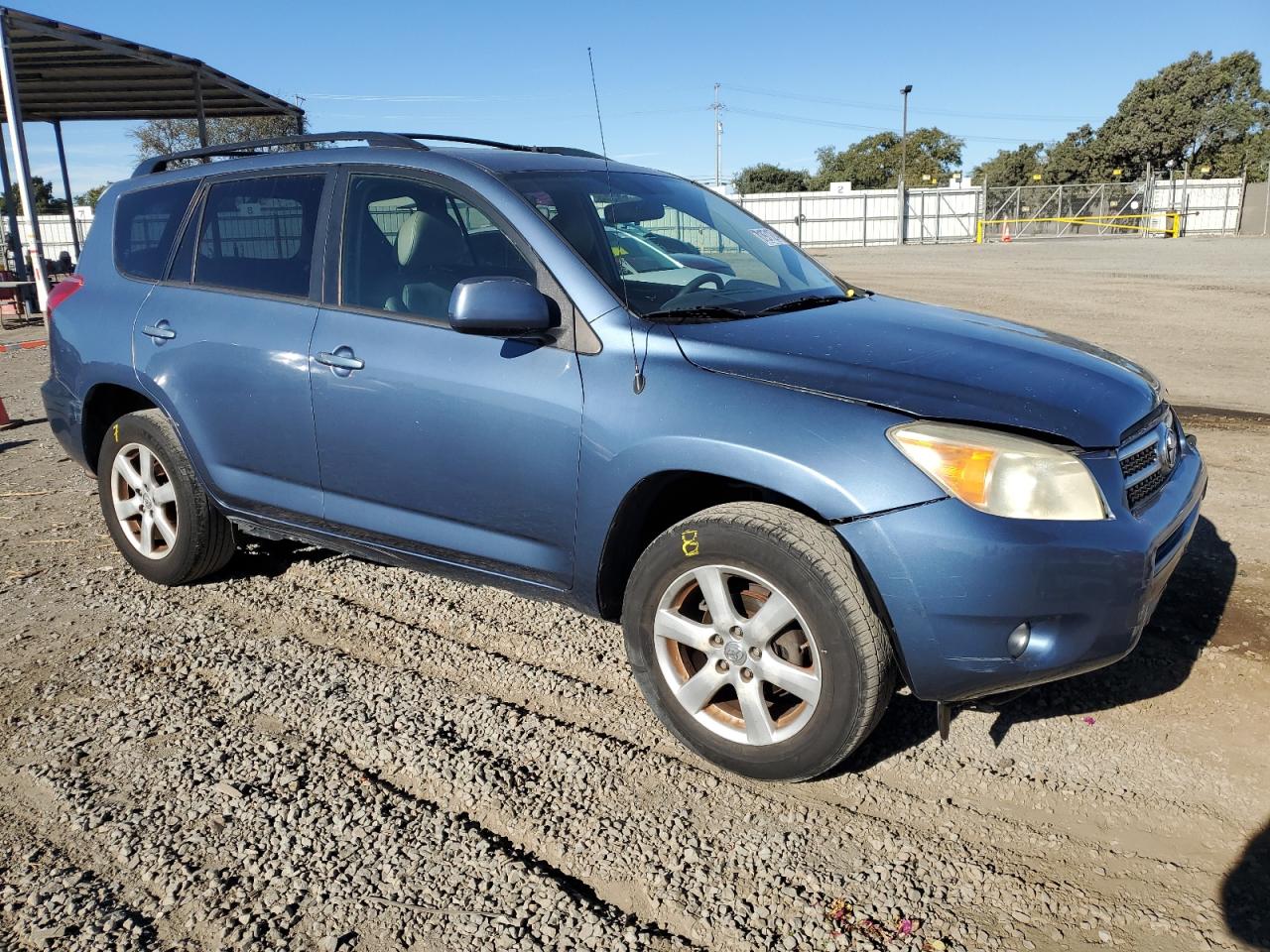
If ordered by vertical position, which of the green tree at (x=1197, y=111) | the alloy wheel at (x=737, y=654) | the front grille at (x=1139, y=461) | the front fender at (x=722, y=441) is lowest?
the alloy wheel at (x=737, y=654)

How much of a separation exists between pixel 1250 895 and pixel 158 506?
4253 millimetres

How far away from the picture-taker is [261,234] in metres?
4.10

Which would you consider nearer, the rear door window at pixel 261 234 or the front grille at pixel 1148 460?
the front grille at pixel 1148 460

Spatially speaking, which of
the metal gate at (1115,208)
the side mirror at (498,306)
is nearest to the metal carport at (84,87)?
the side mirror at (498,306)

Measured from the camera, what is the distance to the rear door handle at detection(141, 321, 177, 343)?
4199 millimetres

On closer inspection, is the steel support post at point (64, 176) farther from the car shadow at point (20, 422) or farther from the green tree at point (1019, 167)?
the green tree at point (1019, 167)

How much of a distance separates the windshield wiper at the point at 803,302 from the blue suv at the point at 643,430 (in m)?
0.03

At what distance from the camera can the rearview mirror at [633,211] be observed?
11.7 ft

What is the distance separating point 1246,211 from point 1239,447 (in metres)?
44.3

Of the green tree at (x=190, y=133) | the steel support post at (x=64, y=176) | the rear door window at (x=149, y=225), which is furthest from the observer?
the green tree at (x=190, y=133)

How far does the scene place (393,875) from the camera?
2516mm

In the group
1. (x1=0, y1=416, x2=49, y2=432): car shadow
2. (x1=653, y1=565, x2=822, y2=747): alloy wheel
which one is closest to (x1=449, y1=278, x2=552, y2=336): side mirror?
(x1=653, y1=565, x2=822, y2=747): alloy wheel

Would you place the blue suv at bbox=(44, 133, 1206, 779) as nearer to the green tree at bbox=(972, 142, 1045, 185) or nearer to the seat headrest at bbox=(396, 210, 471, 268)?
the seat headrest at bbox=(396, 210, 471, 268)

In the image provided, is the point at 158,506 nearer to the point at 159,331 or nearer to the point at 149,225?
the point at 159,331
